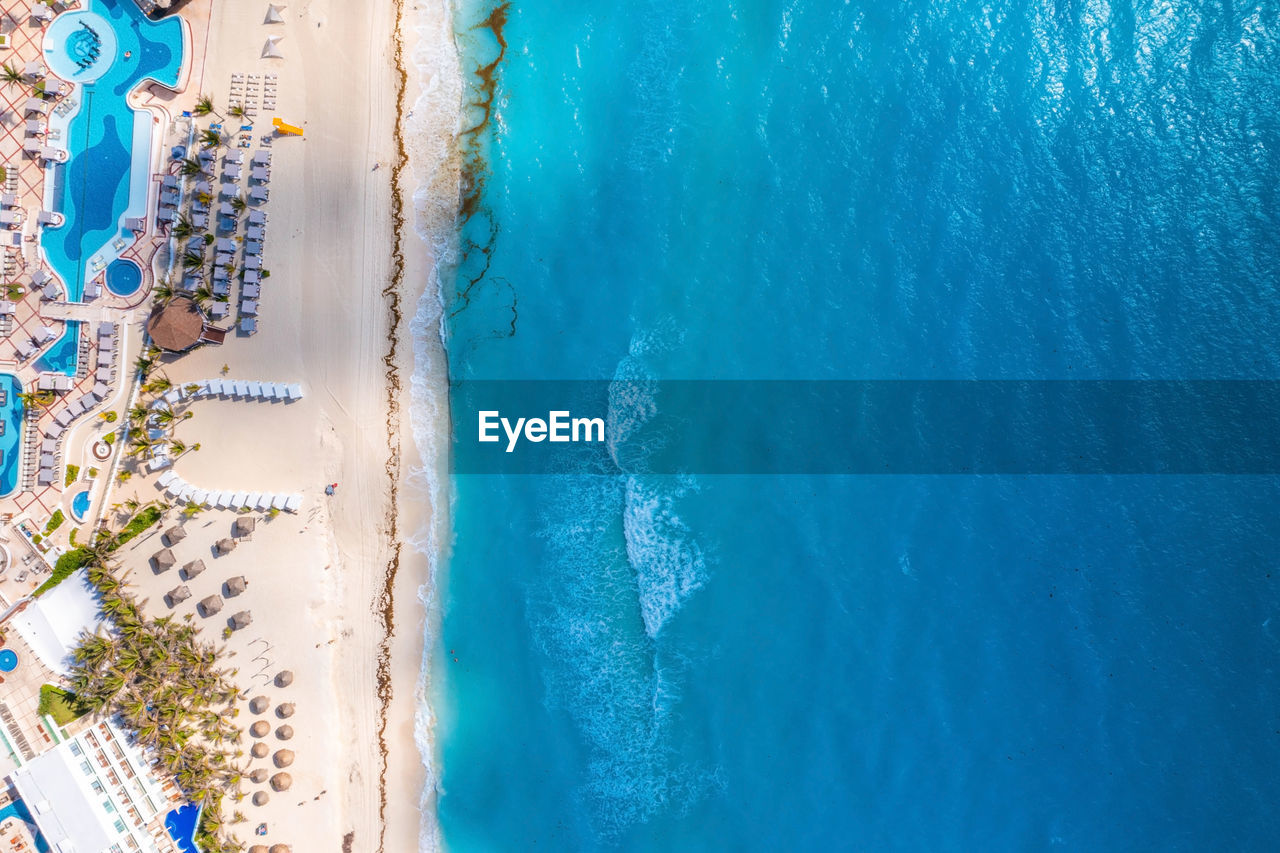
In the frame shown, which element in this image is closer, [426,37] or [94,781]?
[94,781]

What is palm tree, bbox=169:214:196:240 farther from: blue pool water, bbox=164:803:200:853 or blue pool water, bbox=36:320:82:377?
blue pool water, bbox=164:803:200:853

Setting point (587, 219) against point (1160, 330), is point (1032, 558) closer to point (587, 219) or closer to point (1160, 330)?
point (1160, 330)

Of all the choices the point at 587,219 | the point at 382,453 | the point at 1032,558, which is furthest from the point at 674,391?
the point at 1032,558

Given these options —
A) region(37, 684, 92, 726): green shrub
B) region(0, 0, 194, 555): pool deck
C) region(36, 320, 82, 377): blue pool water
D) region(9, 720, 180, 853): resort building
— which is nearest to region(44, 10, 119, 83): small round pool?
region(0, 0, 194, 555): pool deck

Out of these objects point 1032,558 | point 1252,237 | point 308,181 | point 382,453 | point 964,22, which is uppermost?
point 964,22

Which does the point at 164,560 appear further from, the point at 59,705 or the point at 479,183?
the point at 479,183

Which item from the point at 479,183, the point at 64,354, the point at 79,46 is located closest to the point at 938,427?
the point at 479,183
